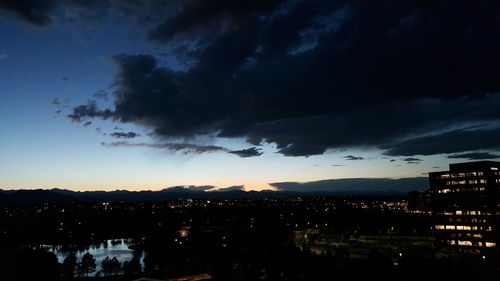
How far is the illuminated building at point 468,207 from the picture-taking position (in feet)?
307

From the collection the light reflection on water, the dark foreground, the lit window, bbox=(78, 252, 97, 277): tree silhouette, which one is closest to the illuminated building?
the lit window

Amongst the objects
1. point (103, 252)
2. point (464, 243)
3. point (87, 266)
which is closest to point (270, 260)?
point (87, 266)

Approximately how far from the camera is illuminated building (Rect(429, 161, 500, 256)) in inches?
3686

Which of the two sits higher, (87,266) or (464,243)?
(87,266)

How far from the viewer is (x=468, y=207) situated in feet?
321

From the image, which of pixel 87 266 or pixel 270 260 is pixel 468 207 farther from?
pixel 87 266

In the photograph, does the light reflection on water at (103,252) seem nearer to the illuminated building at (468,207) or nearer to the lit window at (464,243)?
the illuminated building at (468,207)

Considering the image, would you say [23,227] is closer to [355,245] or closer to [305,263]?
[355,245]

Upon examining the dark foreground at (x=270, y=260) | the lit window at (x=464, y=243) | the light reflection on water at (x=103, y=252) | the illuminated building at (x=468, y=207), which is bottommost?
the light reflection on water at (x=103, y=252)

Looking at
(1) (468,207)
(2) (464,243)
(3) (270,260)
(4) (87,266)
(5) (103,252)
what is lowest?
(5) (103,252)

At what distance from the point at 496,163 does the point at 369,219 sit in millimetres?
66848

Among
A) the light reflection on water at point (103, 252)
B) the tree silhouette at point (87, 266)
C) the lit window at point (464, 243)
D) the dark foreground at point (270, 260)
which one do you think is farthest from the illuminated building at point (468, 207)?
the tree silhouette at point (87, 266)

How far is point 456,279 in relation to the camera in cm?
5006

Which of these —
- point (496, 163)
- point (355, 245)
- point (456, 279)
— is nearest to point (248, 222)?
point (355, 245)
